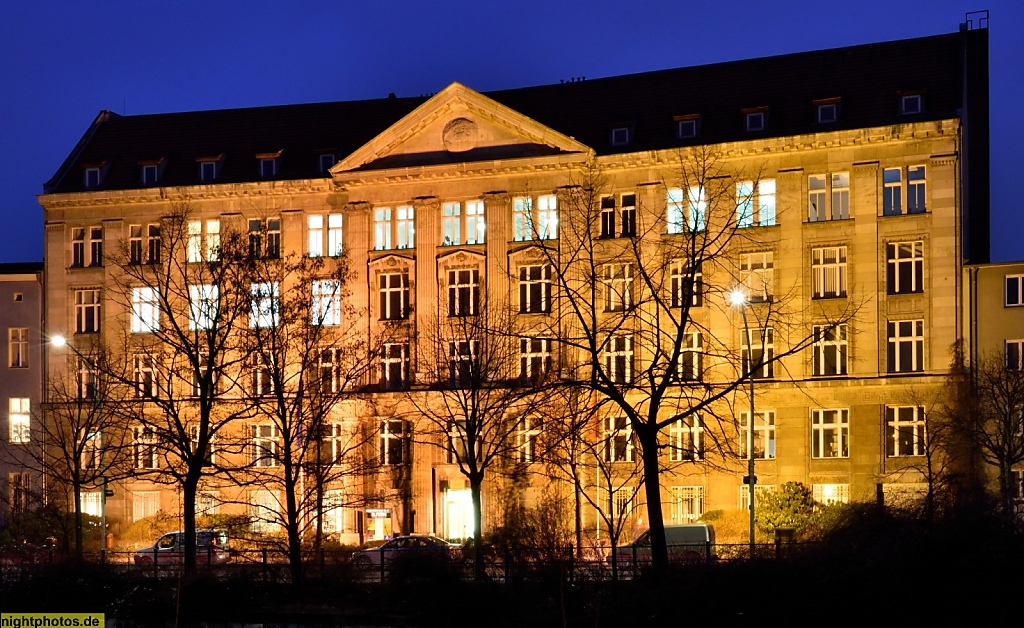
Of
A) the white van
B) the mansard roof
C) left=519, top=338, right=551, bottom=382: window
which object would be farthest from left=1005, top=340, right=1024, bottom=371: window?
left=519, top=338, right=551, bottom=382: window

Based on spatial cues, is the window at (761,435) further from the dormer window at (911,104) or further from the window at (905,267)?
the dormer window at (911,104)

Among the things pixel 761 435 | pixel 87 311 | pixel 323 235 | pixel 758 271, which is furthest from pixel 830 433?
pixel 87 311

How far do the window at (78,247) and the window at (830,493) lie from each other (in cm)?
3602

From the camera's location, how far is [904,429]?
63.1m

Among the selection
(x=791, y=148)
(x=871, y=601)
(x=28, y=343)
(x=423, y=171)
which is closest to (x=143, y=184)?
(x=28, y=343)

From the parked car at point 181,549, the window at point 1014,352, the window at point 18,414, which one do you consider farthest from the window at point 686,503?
the window at point 18,414

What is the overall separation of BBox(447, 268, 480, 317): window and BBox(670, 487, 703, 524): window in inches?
467

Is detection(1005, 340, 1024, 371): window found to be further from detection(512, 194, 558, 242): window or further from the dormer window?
detection(512, 194, 558, 242): window

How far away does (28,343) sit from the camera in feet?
247

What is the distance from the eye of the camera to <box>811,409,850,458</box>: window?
63.8 meters

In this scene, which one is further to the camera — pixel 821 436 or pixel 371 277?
pixel 371 277

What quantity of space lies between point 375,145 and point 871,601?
41897 mm

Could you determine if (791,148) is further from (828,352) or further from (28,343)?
(28,343)

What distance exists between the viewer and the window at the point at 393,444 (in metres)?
67.9
